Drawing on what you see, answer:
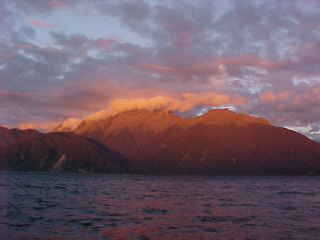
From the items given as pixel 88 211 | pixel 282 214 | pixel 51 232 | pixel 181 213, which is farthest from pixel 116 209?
pixel 282 214

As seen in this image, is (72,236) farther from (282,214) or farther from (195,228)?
(282,214)

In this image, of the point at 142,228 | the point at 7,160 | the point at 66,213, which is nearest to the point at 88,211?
the point at 66,213

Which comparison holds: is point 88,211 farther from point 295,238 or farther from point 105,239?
point 295,238

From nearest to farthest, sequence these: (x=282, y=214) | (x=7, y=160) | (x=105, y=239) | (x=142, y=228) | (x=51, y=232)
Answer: (x=105, y=239), (x=51, y=232), (x=142, y=228), (x=282, y=214), (x=7, y=160)

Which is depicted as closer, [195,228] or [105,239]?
[105,239]

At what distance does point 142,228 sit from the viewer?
1061 inches

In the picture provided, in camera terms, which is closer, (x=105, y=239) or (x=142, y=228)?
(x=105, y=239)

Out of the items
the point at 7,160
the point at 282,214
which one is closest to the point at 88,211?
the point at 282,214

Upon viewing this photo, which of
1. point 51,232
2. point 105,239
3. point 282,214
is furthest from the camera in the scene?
point 282,214

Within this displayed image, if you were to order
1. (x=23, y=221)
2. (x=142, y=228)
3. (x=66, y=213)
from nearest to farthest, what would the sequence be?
(x=142, y=228) → (x=23, y=221) → (x=66, y=213)

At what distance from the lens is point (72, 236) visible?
23625 mm

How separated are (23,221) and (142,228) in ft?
29.1

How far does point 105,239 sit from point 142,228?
4.40m

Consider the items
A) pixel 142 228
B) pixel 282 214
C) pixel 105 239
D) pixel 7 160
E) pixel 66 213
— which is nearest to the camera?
pixel 105 239
